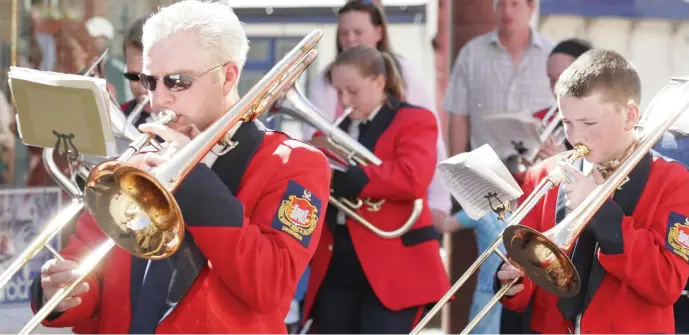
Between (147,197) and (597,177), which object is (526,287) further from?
(147,197)

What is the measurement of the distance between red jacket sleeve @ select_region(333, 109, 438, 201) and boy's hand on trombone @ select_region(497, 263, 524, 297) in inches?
58.5

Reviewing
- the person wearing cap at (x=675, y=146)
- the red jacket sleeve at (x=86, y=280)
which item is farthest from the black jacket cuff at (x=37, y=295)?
the person wearing cap at (x=675, y=146)

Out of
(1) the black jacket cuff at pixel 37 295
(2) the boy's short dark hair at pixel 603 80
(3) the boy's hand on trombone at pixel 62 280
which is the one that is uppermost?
(2) the boy's short dark hair at pixel 603 80

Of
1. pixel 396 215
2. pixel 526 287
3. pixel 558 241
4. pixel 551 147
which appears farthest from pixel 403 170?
pixel 558 241

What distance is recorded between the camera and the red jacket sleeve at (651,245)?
343cm

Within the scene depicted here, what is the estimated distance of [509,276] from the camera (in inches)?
142

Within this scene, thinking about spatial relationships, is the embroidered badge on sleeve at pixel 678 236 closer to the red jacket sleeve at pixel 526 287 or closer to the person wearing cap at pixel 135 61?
the red jacket sleeve at pixel 526 287

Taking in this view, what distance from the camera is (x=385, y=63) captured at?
5414mm

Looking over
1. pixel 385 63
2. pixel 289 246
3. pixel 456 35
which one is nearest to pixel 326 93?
pixel 385 63

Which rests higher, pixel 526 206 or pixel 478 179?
pixel 478 179

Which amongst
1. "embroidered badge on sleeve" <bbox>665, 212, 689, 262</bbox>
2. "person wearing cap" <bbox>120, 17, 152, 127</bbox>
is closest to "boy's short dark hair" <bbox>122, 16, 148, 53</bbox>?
"person wearing cap" <bbox>120, 17, 152, 127</bbox>

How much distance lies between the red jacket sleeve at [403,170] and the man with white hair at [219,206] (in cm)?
200

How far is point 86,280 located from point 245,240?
22.1 inches

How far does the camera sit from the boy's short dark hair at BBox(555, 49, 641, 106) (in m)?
3.59
